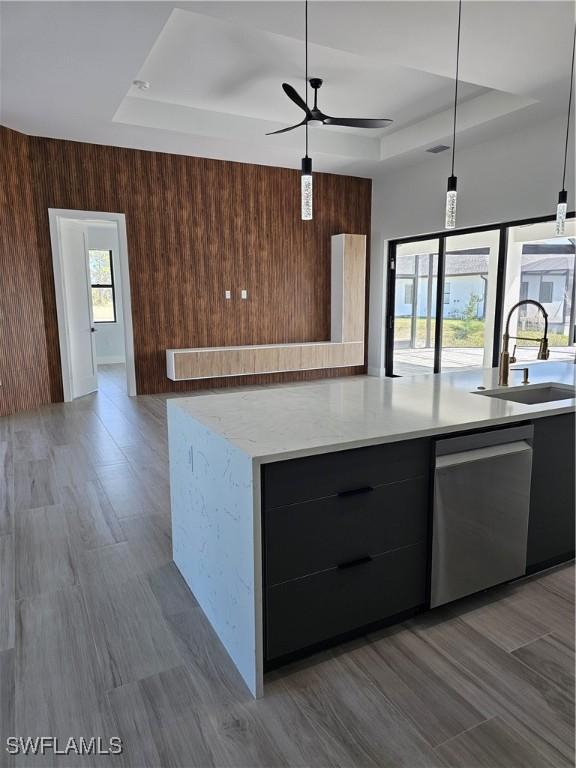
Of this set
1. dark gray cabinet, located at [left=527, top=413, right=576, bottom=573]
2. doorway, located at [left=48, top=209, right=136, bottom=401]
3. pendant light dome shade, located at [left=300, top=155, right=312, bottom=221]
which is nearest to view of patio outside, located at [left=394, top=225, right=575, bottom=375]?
dark gray cabinet, located at [left=527, top=413, right=576, bottom=573]

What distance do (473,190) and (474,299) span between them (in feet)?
4.44

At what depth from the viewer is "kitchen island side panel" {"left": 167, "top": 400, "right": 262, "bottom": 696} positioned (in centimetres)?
158

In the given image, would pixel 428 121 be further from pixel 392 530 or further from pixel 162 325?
pixel 392 530

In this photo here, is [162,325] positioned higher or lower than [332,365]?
higher

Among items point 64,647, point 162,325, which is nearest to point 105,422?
point 162,325

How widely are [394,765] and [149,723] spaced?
74 centimetres

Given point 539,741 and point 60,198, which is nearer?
point 539,741

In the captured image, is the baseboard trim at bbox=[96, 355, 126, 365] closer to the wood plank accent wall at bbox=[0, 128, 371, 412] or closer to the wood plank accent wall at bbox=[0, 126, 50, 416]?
the wood plank accent wall at bbox=[0, 128, 371, 412]

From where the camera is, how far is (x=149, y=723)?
1.53 m

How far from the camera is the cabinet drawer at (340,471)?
1574 mm

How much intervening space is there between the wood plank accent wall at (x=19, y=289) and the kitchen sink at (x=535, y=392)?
4.95 meters

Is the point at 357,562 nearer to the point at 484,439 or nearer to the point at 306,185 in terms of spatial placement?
the point at 484,439

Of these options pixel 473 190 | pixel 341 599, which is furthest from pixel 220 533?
pixel 473 190

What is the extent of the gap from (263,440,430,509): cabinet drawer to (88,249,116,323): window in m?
8.96
